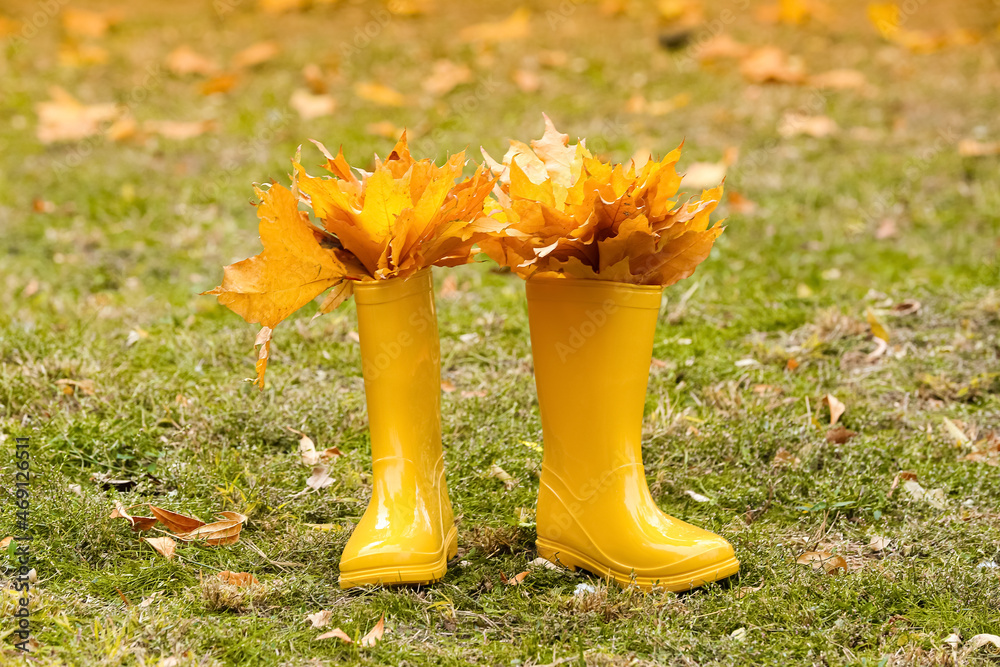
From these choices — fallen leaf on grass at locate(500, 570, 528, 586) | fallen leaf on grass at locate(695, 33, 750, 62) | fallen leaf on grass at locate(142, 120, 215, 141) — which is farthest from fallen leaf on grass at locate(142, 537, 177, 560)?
fallen leaf on grass at locate(695, 33, 750, 62)

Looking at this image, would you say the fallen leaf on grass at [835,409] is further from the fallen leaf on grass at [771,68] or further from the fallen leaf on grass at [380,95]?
the fallen leaf on grass at [771,68]

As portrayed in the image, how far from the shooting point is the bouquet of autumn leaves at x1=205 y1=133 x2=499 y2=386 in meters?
1.50

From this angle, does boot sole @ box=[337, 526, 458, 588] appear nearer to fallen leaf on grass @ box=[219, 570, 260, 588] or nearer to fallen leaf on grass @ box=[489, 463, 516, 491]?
fallen leaf on grass @ box=[219, 570, 260, 588]

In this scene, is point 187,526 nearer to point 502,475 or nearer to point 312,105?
point 502,475

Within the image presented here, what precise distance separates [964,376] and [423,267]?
5.51ft

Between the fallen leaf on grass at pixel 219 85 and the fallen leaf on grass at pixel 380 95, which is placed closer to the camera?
the fallen leaf on grass at pixel 380 95

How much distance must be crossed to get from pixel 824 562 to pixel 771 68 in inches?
157

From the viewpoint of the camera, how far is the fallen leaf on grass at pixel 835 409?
228 centimetres

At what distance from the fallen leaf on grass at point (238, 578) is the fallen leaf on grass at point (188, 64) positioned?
13.8ft

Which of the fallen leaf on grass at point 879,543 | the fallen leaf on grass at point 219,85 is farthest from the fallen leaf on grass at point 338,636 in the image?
the fallen leaf on grass at point 219,85

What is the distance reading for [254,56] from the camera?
5254 mm

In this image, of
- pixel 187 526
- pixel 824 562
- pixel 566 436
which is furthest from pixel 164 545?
pixel 824 562

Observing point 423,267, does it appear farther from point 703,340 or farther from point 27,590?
point 703,340

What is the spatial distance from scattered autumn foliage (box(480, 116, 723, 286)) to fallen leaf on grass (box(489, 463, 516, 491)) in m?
0.59
